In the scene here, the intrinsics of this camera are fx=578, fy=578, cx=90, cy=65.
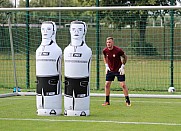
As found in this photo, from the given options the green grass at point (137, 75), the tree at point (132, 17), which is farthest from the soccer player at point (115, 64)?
the tree at point (132, 17)

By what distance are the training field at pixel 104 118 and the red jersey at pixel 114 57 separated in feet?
3.74

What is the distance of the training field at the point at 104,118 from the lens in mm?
12531

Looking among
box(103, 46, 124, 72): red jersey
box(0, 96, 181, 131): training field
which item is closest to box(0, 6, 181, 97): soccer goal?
box(0, 96, 181, 131): training field

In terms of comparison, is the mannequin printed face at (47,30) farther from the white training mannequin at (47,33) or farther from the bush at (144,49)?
the bush at (144,49)

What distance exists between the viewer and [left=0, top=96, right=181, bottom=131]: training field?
12531mm

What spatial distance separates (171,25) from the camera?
21.1m

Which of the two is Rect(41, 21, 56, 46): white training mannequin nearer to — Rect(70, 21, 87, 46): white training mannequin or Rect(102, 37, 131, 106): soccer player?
Rect(70, 21, 87, 46): white training mannequin

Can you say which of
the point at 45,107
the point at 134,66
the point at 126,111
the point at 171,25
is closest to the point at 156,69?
the point at 134,66

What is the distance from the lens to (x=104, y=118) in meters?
14.0

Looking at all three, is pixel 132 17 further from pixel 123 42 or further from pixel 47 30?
pixel 47 30

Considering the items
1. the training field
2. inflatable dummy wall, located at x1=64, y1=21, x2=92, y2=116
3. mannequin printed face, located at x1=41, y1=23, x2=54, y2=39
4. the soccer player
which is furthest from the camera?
the soccer player

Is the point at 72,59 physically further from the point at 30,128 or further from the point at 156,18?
the point at 156,18

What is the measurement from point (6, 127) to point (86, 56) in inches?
111

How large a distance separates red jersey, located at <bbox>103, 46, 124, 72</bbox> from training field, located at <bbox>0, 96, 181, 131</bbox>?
1.14 metres
